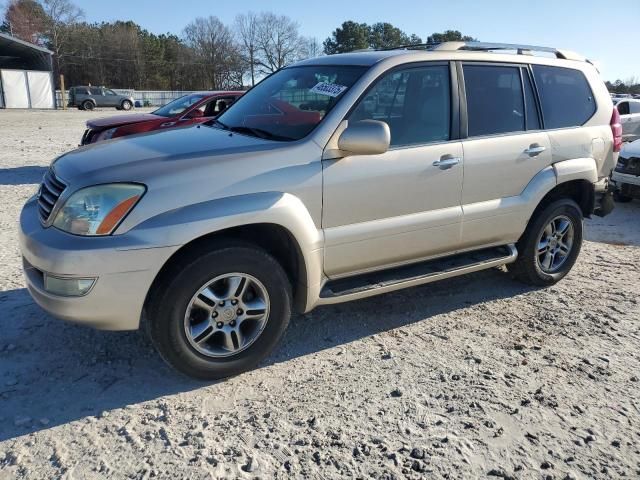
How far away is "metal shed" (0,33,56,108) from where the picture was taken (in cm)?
3559

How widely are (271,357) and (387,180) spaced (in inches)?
55.5

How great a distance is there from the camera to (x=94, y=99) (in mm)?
39625

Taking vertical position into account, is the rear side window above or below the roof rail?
below

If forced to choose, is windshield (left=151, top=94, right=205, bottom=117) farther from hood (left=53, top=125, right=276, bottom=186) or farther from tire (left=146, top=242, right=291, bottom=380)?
tire (left=146, top=242, right=291, bottom=380)

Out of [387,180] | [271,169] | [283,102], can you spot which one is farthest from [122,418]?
[283,102]

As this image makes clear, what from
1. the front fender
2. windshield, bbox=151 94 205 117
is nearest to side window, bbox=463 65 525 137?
the front fender

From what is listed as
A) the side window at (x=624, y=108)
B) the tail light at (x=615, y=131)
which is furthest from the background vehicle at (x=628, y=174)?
the side window at (x=624, y=108)

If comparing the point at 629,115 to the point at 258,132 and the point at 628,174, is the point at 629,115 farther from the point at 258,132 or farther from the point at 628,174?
the point at 258,132

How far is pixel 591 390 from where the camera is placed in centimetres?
331

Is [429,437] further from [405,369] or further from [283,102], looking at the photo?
[283,102]

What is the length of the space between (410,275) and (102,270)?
2086mm

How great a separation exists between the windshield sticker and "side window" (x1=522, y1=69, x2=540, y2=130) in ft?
5.83

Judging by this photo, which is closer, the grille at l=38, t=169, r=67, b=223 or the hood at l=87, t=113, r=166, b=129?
the grille at l=38, t=169, r=67, b=223

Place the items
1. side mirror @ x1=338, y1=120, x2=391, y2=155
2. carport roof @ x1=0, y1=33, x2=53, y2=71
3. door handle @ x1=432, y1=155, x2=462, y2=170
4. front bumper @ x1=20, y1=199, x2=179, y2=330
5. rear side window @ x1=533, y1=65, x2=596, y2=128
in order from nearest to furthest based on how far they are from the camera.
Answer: front bumper @ x1=20, y1=199, x2=179, y2=330, side mirror @ x1=338, y1=120, x2=391, y2=155, door handle @ x1=432, y1=155, x2=462, y2=170, rear side window @ x1=533, y1=65, x2=596, y2=128, carport roof @ x1=0, y1=33, x2=53, y2=71
